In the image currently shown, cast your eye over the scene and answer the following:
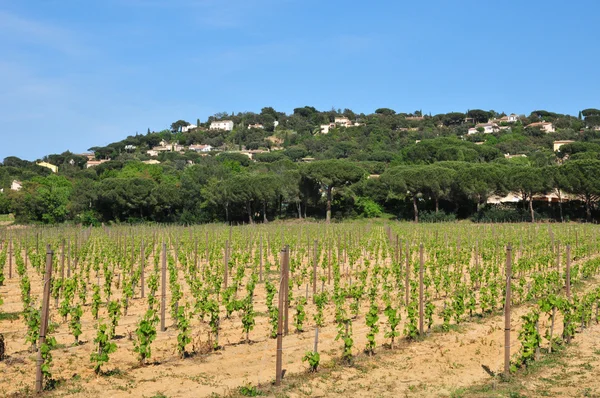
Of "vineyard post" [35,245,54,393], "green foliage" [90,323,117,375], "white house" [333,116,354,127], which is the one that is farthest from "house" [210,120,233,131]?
"vineyard post" [35,245,54,393]

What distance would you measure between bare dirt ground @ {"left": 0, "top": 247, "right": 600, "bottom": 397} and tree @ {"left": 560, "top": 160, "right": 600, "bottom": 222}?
2790cm

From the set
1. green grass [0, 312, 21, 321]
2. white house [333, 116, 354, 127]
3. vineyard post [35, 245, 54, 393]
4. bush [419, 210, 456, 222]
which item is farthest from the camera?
white house [333, 116, 354, 127]

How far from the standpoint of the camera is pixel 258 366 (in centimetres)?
819

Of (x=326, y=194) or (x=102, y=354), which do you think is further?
(x=326, y=194)

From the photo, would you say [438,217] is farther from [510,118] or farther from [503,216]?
[510,118]

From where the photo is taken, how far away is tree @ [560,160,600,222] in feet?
116

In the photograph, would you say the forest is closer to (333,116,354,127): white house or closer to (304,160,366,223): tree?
(304,160,366,223): tree

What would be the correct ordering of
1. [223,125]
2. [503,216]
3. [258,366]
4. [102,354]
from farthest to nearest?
[223,125], [503,216], [258,366], [102,354]

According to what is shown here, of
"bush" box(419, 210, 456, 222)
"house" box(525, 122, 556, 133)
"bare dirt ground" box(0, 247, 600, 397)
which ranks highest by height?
"house" box(525, 122, 556, 133)

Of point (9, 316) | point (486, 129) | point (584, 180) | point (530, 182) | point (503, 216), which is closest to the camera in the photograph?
point (9, 316)

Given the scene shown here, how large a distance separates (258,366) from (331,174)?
34614 mm

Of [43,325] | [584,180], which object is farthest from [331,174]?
[43,325]

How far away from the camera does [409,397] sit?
7.04 m

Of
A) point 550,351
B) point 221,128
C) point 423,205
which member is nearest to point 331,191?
point 423,205
